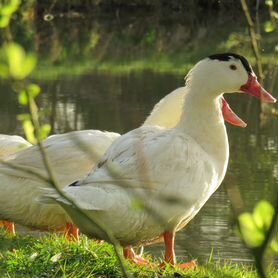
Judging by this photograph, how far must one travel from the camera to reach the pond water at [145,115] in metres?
9.23

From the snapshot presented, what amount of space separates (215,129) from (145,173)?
86 cm

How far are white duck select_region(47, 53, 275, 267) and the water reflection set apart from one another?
90cm

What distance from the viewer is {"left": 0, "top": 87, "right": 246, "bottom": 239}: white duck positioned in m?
6.88

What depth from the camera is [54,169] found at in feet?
22.6

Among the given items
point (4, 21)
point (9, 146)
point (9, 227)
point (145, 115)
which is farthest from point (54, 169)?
point (145, 115)

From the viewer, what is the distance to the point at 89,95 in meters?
20.9

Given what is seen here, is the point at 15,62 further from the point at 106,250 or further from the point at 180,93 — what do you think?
the point at 180,93

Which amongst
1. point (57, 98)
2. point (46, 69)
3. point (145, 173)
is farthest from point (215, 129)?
point (46, 69)

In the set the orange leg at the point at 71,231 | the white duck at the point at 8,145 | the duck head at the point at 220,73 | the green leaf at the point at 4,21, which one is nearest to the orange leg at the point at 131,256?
the orange leg at the point at 71,231

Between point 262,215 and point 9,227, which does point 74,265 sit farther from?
point 262,215

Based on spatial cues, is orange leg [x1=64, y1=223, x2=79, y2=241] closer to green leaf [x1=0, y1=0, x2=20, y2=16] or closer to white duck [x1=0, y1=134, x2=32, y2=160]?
white duck [x1=0, y1=134, x2=32, y2=160]

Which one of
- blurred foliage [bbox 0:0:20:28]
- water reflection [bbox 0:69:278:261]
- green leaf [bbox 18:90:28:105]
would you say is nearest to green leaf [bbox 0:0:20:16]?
blurred foliage [bbox 0:0:20:28]

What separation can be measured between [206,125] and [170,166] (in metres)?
0.63

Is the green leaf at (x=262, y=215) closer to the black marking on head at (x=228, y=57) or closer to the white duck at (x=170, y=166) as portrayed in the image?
the white duck at (x=170, y=166)
